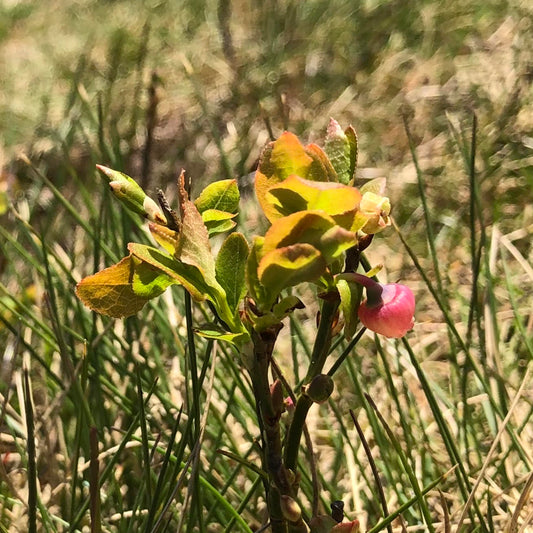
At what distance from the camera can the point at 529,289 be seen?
4.63 feet

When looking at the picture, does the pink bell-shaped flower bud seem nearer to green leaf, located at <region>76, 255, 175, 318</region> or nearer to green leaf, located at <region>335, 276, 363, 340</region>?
green leaf, located at <region>335, 276, 363, 340</region>

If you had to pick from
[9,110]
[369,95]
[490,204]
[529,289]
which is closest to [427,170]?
[490,204]

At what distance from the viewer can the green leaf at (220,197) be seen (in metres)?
0.53

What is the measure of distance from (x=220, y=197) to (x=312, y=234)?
0.39 feet

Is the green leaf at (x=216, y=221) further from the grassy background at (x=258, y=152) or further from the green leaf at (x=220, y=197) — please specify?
the grassy background at (x=258, y=152)

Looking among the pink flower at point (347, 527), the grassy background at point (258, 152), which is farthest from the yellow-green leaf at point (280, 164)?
the grassy background at point (258, 152)

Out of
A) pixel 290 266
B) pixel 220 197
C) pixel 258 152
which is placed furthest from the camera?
pixel 258 152

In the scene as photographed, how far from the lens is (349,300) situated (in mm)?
473

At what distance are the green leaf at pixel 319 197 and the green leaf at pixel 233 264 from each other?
5cm

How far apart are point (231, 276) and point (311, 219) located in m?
0.09

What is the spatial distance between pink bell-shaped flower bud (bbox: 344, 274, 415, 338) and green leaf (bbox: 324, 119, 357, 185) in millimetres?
80

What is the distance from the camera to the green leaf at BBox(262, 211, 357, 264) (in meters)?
0.43

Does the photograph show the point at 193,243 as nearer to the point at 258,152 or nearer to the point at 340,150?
the point at 340,150

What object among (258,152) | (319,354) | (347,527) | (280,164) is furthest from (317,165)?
(258,152)
